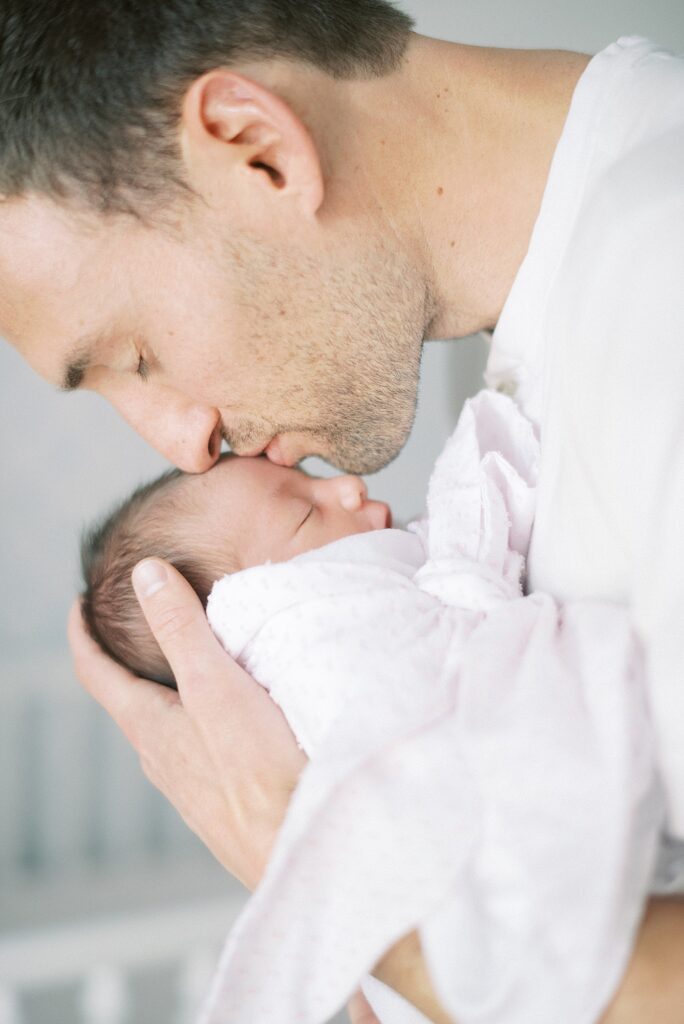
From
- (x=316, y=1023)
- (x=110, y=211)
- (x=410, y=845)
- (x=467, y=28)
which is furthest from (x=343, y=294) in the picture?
(x=467, y=28)

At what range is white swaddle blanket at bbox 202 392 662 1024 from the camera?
68 cm

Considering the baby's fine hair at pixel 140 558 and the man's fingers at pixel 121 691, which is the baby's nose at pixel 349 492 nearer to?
the baby's fine hair at pixel 140 558

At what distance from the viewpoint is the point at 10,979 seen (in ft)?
4.86

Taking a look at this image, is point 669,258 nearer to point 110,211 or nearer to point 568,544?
point 568,544

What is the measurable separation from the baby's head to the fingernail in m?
0.06

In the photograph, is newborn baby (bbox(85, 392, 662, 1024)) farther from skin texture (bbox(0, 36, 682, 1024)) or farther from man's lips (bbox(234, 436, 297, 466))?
man's lips (bbox(234, 436, 297, 466))

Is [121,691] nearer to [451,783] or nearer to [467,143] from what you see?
[451,783]

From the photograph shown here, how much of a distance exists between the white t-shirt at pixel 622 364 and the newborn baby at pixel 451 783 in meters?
0.05

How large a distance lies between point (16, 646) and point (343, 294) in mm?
1554

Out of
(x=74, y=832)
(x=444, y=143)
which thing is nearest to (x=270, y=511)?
(x=444, y=143)

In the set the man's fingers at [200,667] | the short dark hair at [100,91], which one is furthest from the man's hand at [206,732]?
the short dark hair at [100,91]

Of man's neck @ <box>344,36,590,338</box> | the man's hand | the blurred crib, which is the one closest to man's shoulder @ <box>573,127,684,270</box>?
man's neck @ <box>344,36,590,338</box>

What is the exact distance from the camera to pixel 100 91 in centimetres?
98

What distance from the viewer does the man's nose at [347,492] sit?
3.93 feet
